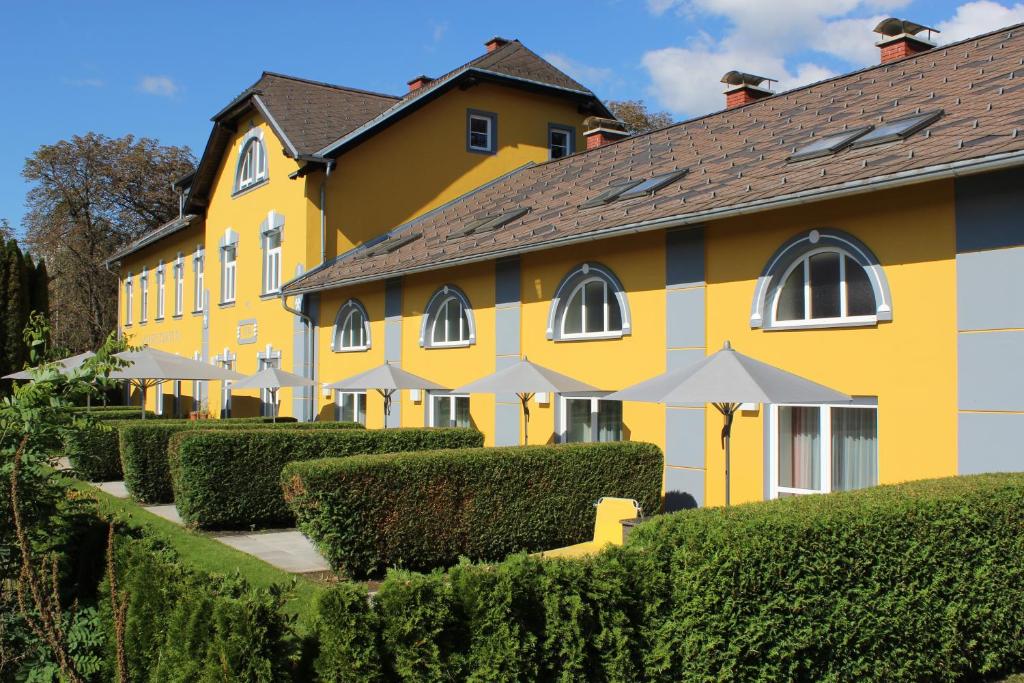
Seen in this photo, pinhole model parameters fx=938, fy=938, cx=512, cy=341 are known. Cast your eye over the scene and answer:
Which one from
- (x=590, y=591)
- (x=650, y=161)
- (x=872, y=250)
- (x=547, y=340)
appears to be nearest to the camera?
(x=590, y=591)

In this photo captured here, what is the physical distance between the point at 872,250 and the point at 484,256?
6.22 meters

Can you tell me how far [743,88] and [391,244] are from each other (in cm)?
774

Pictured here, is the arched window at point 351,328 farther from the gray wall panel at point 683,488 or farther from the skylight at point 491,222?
the gray wall panel at point 683,488

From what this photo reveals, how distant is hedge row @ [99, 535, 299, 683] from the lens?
14.8ft

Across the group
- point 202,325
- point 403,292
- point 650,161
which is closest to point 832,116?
point 650,161

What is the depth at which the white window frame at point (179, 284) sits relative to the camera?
30.2 meters

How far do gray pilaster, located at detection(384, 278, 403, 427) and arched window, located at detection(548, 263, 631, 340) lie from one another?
15.4 ft

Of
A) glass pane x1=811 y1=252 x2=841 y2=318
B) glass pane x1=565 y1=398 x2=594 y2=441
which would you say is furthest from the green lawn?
glass pane x1=811 y1=252 x2=841 y2=318

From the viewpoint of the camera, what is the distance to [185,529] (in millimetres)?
13086

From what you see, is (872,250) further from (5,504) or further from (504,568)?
(5,504)

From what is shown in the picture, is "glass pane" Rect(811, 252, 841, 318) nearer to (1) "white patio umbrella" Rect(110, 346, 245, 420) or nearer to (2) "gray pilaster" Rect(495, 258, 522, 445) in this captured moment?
(2) "gray pilaster" Rect(495, 258, 522, 445)

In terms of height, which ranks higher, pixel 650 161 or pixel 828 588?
pixel 650 161

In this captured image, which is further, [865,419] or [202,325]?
[202,325]

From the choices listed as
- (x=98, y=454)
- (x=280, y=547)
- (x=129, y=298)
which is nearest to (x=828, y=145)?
(x=280, y=547)
